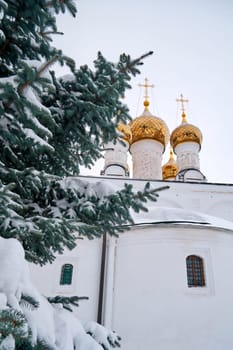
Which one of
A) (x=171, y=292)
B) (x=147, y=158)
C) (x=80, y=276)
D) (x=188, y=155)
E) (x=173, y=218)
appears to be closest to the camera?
(x=171, y=292)

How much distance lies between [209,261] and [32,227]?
6704 millimetres

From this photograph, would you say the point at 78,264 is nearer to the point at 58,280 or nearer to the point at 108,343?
the point at 58,280

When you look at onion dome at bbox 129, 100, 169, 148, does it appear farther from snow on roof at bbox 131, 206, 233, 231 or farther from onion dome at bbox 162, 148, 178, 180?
snow on roof at bbox 131, 206, 233, 231

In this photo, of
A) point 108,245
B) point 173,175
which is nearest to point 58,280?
point 108,245

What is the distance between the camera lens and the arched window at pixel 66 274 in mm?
8891

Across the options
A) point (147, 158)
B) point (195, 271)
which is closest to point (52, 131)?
point (195, 271)

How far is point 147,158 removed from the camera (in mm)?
17906

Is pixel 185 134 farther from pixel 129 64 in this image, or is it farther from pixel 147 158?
pixel 129 64

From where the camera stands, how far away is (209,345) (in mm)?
7406

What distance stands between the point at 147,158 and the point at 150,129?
5.68 ft

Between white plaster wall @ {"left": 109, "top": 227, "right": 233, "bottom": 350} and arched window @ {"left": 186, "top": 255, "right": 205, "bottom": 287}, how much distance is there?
0.14 meters

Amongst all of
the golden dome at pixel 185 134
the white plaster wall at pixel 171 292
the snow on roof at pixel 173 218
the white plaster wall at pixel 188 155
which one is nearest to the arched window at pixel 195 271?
the white plaster wall at pixel 171 292

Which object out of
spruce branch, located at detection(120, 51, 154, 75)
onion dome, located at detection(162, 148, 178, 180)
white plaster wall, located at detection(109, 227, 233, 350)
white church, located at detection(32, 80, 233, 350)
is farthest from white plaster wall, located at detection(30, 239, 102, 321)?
onion dome, located at detection(162, 148, 178, 180)

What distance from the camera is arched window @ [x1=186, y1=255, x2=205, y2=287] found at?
8.16 metres
